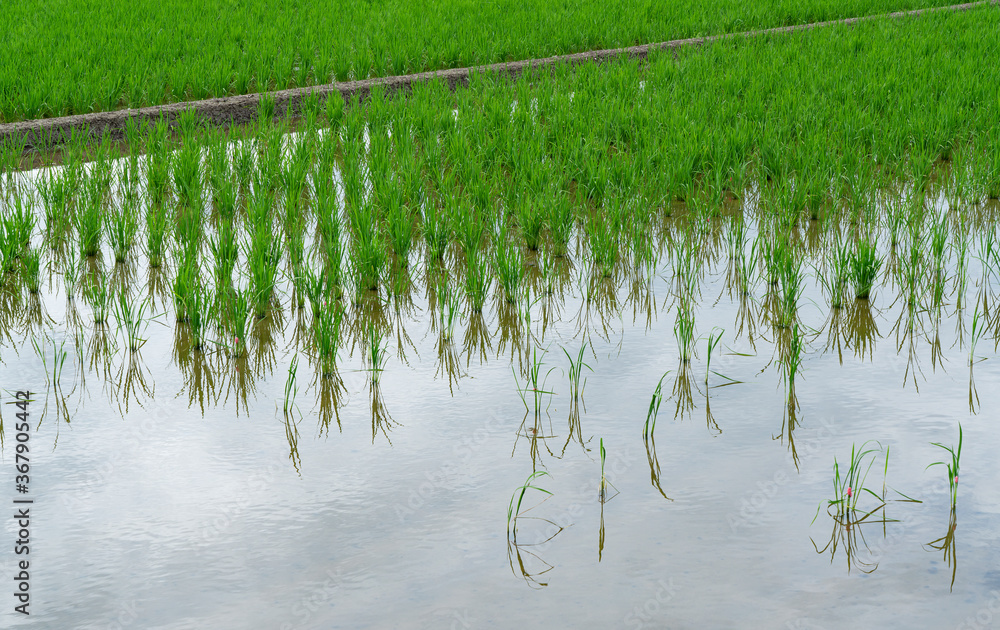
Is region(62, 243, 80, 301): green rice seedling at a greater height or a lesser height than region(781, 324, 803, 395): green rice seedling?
greater

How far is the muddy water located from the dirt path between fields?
270 cm

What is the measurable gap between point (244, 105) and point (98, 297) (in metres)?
3.27

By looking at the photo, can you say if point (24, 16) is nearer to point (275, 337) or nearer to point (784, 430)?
point (275, 337)

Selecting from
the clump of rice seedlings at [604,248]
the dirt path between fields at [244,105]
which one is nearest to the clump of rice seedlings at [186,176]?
the dirt path between fields at [244,105]

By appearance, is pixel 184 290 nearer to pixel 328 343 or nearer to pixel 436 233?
pixel 328 343

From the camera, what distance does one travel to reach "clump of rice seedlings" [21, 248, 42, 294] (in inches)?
128

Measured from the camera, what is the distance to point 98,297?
3.07 metres

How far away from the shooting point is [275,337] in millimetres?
2955

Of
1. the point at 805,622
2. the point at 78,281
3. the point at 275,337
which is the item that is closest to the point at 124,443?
the point at 275,337

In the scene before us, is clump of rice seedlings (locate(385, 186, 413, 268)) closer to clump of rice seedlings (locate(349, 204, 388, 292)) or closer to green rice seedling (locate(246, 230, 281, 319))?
clump of rice seedlings (locate(349, 204, 388, 292))

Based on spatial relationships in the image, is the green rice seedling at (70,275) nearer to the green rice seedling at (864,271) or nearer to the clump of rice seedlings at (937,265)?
the green rice seedling at (864,271)

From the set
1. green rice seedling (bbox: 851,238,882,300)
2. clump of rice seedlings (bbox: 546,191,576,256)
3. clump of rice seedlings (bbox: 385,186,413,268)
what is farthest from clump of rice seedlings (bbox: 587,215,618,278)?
green rice seedling (bbox: 851,238,882,300)

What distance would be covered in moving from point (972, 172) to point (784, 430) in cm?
263

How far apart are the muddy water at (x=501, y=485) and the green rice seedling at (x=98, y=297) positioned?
0.06 meters
